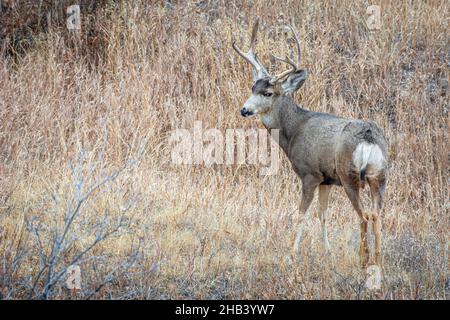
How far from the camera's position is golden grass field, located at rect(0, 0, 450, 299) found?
6.01m

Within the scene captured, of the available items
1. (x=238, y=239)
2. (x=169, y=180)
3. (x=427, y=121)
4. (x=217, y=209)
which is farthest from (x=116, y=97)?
(x=427, y=121)

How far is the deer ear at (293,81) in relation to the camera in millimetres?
7793

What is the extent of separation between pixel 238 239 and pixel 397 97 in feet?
13.6

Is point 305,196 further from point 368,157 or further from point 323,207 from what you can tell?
point 368,157

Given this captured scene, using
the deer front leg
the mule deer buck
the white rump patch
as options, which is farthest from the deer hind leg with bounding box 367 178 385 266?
the deer front leg

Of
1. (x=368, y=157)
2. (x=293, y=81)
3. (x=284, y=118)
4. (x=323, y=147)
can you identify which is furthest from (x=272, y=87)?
(x=368, y=157)

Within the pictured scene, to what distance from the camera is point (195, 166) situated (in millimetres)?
9266

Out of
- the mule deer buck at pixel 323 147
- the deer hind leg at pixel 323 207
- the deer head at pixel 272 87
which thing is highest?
the deer head at pixel 272 87

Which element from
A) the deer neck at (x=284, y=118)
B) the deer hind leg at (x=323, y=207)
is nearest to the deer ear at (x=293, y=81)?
the deer neck at (x=284, y=118)

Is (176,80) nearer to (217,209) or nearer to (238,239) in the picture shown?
(217,209)

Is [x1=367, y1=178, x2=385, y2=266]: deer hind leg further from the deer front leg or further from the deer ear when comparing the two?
the deer ear

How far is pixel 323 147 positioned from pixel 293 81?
1.13 metres

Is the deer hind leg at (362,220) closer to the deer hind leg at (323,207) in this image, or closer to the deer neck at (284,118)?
the deer hind leg at (323,207)

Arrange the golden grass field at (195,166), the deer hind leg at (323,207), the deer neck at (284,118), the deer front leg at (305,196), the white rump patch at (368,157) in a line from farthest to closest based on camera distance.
A: the deer neck at (284,118) → the deer hind leg at (323,207) → the deer front leg at (305,196) → the white rump patch at (368,157) → the golden grass field at (195,166)
